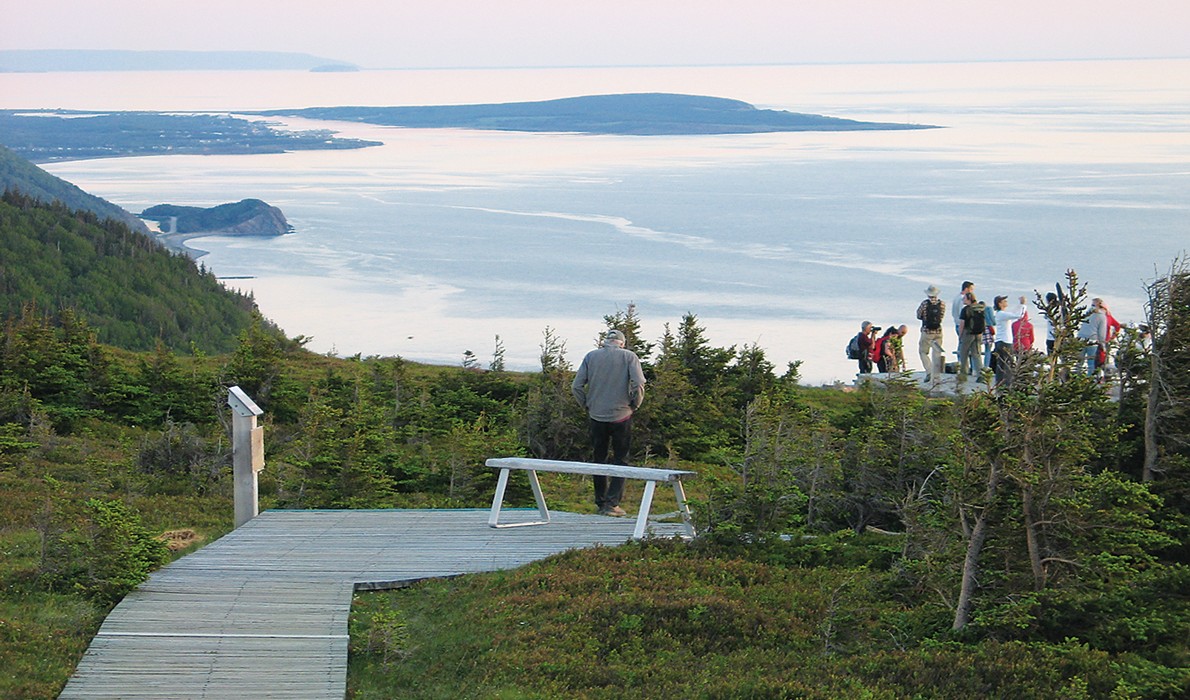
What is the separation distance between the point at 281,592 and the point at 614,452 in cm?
404

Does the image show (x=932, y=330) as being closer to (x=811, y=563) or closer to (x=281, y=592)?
(x=811, y=563)

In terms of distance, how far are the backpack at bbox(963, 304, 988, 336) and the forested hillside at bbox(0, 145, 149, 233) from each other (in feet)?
347

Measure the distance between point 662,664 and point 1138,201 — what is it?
98.4m

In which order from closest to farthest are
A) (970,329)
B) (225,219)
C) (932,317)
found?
(970,329), (932,317), (225,219)

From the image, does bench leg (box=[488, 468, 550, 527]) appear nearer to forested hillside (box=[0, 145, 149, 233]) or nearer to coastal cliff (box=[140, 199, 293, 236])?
coastal cliff (box=[140, 199, 293, 236])

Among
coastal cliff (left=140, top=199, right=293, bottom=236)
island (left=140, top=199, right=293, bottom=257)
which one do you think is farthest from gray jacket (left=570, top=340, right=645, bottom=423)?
coastal cliff (left=140, top=199, right=293, bottom=236)

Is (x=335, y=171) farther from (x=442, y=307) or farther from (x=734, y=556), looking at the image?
(x=734, y=556)

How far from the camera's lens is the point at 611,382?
12.4 m

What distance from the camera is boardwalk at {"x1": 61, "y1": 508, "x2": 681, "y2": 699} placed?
783cm

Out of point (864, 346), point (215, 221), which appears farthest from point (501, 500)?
point (215, 221)

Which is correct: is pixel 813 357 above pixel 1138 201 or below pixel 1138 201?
below

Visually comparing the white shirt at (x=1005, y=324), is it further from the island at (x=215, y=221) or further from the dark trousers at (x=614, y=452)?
the island at (x=215, y=221)

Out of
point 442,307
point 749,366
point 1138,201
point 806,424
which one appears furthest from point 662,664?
point 1138,201

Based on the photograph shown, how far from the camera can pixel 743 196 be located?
398ft
